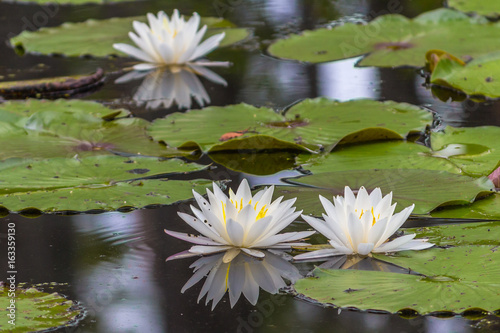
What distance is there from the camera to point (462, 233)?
1850 millimetres

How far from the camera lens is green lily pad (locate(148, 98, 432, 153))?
8.27 ft

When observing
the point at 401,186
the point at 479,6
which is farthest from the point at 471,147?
the point at 479,6

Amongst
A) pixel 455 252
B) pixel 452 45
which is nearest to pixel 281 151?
pixel 455 252

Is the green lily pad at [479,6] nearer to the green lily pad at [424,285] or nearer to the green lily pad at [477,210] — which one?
the green lily pad at [477,210]

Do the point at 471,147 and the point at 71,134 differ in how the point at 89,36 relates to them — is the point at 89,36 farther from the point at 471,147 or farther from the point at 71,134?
the point at 471,147

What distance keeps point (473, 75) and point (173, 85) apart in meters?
1.35

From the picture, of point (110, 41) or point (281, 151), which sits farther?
point (110, 41)

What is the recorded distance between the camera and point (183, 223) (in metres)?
2.04

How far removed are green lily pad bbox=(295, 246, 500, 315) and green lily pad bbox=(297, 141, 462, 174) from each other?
592 millimetres

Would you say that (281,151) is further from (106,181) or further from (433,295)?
(433,295)

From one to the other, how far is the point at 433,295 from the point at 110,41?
2935mm

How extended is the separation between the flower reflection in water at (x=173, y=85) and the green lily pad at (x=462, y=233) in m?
1.46

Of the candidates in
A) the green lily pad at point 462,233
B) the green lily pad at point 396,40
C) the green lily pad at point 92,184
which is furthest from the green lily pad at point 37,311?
the green lily pad at point 396,40

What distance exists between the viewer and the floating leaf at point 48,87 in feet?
10.9
